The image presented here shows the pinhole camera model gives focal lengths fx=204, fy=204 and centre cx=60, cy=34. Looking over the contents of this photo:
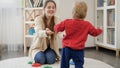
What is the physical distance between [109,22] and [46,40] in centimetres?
126

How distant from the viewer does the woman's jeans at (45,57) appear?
1963mm

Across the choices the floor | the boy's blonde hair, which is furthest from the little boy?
the floor

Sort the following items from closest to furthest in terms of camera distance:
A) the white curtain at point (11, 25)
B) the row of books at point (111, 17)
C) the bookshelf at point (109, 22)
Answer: the bookshelf at point (109, 22), the row of books at point (111, 17), the white curtain at point (11, 25)

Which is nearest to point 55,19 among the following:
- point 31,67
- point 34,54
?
point 34,54

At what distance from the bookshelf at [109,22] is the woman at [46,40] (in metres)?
1.04

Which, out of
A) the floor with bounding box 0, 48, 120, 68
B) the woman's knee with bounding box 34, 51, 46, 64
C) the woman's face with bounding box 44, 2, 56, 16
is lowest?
the floor with bounding box 0, 48, 120, 68

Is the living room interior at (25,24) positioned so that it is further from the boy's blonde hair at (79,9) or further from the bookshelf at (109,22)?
the boy's blonde hair at (79,9)

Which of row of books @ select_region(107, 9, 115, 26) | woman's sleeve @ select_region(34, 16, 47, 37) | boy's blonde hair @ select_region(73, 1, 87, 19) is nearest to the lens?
boy's blonde hair @ select_region(73, 1, 87, 19)

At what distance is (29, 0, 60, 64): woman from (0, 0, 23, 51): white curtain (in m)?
0.99

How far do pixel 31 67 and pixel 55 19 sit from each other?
0.54m

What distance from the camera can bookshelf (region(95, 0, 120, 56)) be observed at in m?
2.74

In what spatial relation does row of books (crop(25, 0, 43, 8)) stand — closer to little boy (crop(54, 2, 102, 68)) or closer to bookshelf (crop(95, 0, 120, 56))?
bookshelf (crop(95, 0, 120, 56))

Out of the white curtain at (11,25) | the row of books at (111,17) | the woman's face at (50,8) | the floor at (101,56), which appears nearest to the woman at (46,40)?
the woman's face at (50,8)

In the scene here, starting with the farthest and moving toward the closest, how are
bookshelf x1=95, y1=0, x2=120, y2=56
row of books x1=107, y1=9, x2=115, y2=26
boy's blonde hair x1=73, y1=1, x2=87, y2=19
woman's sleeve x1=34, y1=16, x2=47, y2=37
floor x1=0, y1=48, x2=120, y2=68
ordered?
1. row of books x1=107, y1=9, x2=115, y2=26
2. bookshelf x1=95, y1=0, x2=120, y2=56
3. floor x1=0, y1=48, x2=120, y2=68
4. woman's sleeve x1=34, y1=16, x2=47, y2=37
5. boy's blonde hair x1=73, y1=1, x2=87, y2=19
